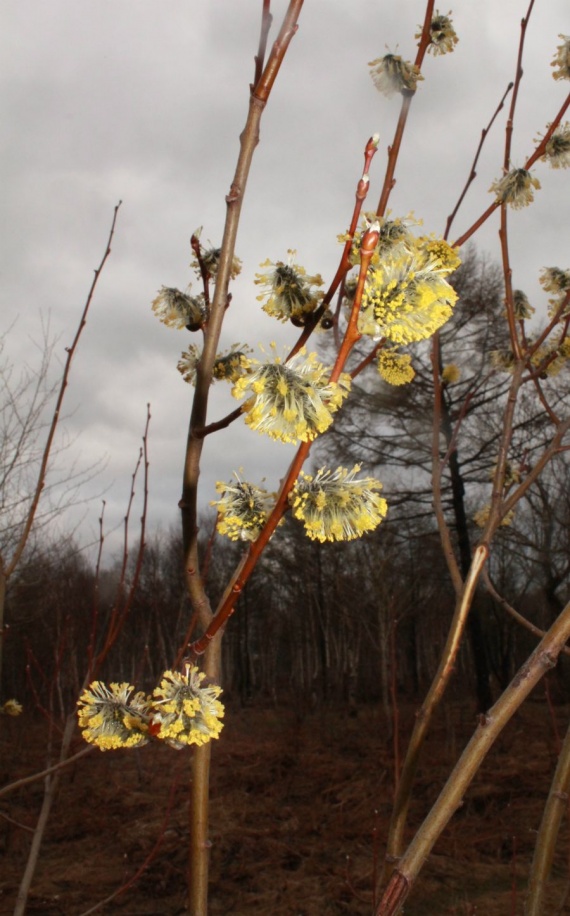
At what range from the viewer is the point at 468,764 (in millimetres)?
741

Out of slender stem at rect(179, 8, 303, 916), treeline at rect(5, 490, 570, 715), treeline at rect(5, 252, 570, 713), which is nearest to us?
slender stem at rect(179, 8, 303, 916)

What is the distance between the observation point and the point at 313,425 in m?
0.81

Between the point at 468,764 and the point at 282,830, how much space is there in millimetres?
7235

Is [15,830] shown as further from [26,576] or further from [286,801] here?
[26,576]

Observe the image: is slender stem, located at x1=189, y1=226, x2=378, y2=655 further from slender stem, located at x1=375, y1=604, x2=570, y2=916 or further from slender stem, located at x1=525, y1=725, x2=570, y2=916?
slender stem, located at x1=525, y1=725, x2=570, y2=916

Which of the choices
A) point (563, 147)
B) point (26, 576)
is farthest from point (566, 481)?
point (563, 147)

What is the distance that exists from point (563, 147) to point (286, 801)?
812 centimetres

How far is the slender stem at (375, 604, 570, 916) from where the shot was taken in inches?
27.6

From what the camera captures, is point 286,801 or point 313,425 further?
point 286,801

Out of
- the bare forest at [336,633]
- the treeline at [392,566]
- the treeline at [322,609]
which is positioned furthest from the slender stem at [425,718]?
the treeline at [322,609]

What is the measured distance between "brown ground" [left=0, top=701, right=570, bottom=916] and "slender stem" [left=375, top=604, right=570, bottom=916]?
10.1 feet

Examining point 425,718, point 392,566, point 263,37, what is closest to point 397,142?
point 263,37

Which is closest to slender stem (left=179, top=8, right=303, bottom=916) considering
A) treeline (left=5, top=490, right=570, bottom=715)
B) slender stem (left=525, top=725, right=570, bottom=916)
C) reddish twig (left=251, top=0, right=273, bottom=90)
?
reddish twig (left=251, top=0, right=273, bottom=90)

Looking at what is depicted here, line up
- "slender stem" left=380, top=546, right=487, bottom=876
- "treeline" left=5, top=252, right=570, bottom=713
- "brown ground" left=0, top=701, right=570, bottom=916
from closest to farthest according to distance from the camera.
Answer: "slender stem" left=380, top=546, right=487, bottom=876, "brown ground" left=0, top=701, right=570, bottom=916, "treeline" left=5, top=252, right=570, bottom=713
